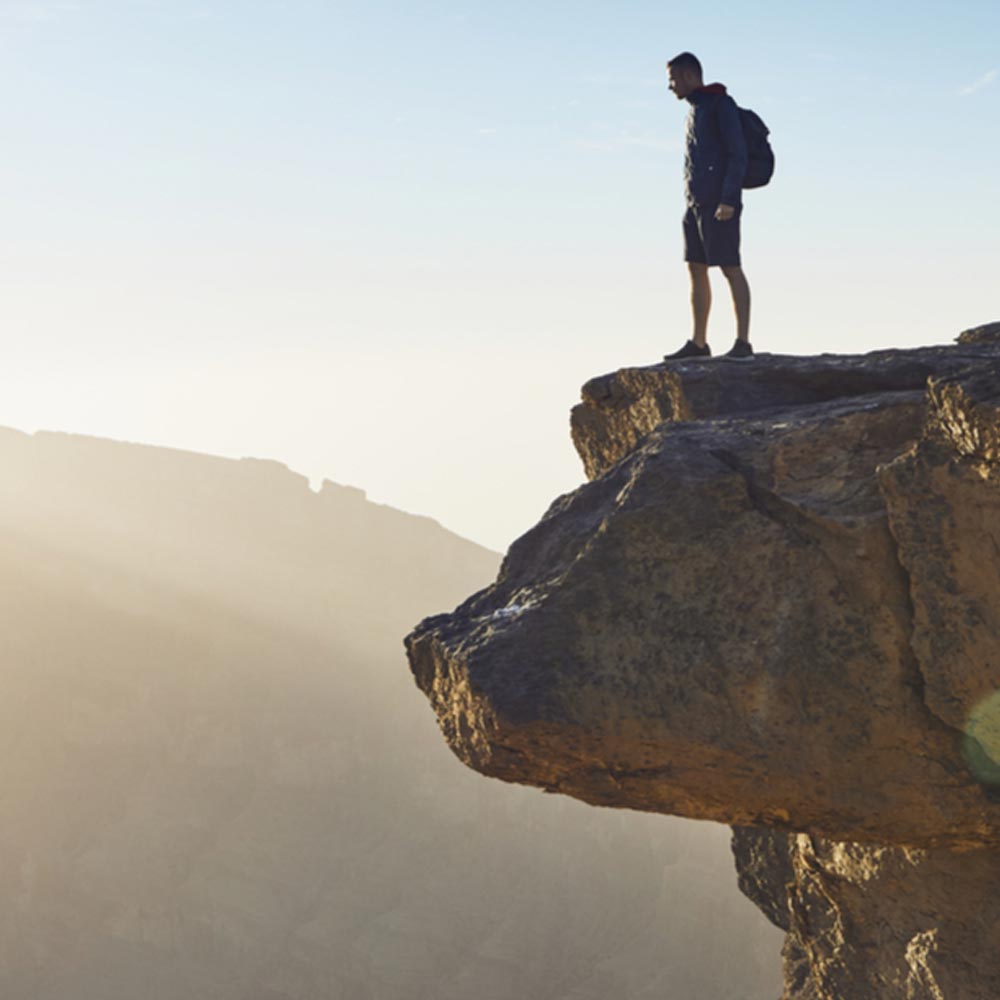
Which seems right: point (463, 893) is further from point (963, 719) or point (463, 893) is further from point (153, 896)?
point (963, 719)

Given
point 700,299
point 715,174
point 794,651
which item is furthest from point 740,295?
point 794,651

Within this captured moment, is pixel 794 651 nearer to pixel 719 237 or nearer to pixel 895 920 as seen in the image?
pixel 895 920

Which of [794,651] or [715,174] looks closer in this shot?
[794,651]

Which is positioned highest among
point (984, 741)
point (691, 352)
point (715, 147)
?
point (715, 147)

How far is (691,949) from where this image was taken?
55.1m

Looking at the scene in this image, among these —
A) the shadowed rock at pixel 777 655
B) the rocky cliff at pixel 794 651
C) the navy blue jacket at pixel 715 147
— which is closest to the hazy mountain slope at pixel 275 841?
the navy blue jacket at pixel 715 147

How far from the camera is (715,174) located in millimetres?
10172

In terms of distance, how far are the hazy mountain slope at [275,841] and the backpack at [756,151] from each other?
47.8m

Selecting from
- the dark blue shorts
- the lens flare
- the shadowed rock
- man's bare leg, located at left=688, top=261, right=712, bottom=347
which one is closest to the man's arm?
the dark blue shorts

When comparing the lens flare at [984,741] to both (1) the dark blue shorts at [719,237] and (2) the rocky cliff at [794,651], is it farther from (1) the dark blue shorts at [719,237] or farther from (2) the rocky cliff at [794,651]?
(1) the dark blue shorts at [719,237]

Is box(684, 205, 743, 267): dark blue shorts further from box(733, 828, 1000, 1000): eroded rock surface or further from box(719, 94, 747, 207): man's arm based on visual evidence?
box(733, 828, 1000, 1000): eroded rock surface

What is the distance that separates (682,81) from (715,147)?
2.05ft

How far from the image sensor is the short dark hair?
1019 cm

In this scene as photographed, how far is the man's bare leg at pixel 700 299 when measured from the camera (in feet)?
34.6
